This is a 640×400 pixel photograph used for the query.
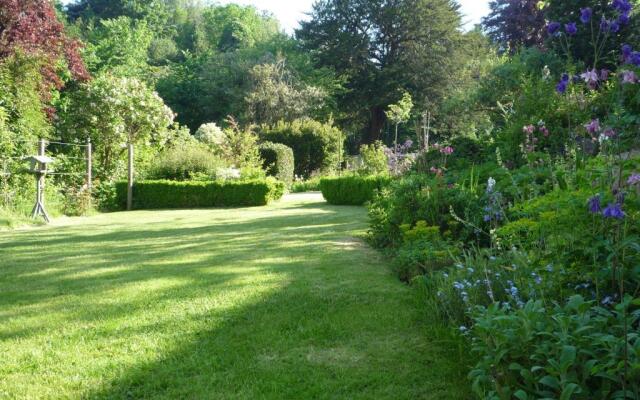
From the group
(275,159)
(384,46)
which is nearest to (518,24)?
(384,46)

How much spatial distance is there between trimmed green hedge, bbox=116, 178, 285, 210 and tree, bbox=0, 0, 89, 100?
11.7 feet

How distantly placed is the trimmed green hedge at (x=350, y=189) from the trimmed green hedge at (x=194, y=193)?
149cm

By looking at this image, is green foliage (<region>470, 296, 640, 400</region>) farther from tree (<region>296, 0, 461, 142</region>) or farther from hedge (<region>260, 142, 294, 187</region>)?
tree (<region>296, 0, 461, 142</region>)

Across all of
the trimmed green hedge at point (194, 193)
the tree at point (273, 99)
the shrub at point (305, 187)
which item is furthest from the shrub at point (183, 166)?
the tree at point (273, 99)

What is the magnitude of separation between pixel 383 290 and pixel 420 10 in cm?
2791

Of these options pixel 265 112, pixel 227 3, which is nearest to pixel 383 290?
pixel 265 112

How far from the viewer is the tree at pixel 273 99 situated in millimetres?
25891

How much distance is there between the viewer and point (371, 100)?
29.8 m

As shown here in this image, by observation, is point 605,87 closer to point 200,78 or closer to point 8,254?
point 8,254

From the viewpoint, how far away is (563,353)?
165 cm

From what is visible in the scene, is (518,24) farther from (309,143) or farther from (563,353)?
(563,353)

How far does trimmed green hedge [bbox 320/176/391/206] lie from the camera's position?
1267 centimetres

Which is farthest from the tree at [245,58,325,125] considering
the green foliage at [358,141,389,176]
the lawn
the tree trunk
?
the lawn

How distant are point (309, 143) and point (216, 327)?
19167 millimetres
